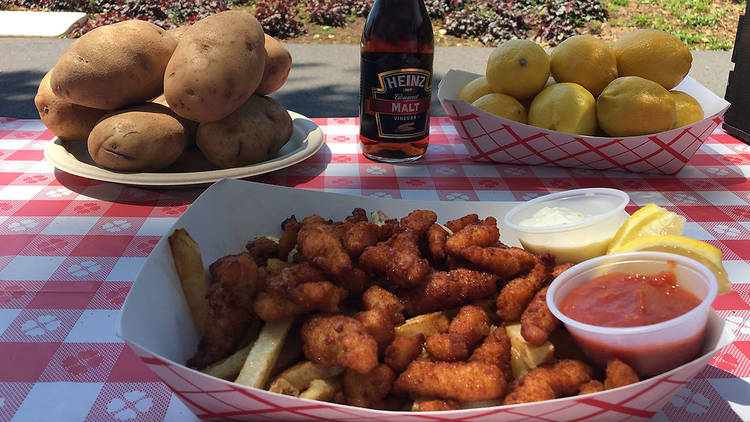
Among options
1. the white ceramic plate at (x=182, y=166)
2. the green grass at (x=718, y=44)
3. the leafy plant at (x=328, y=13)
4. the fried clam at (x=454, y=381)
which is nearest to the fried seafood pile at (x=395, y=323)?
the fried clam at (x=454, y=381)

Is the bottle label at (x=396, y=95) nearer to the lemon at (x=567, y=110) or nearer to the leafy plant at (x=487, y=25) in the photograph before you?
the lemon at (x=567, y=110)

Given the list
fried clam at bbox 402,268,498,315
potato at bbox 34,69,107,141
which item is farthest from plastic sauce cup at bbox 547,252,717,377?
potato at bbox 34,69,107,141

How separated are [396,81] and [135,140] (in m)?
0.90

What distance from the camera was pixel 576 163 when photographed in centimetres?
214

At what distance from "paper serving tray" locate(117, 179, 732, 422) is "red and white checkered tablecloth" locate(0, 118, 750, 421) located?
146mm

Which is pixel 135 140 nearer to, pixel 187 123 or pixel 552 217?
pixel 187 123

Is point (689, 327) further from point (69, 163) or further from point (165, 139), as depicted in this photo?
point (69, 163)

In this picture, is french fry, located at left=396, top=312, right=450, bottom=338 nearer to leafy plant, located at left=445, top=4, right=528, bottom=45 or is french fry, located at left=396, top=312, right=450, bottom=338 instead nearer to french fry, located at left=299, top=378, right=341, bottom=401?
french fry, located at left=299, top=378, right=341, bottom=401

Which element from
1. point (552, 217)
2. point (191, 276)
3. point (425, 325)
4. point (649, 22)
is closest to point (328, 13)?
point (649, 22)

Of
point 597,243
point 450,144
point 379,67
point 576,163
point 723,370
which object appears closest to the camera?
point 723,370

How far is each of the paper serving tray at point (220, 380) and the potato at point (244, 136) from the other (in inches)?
23.8

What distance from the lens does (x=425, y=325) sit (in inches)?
41.6

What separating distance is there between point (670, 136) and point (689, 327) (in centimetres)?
128

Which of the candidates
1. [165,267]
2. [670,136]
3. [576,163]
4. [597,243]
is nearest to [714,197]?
[670,136]
